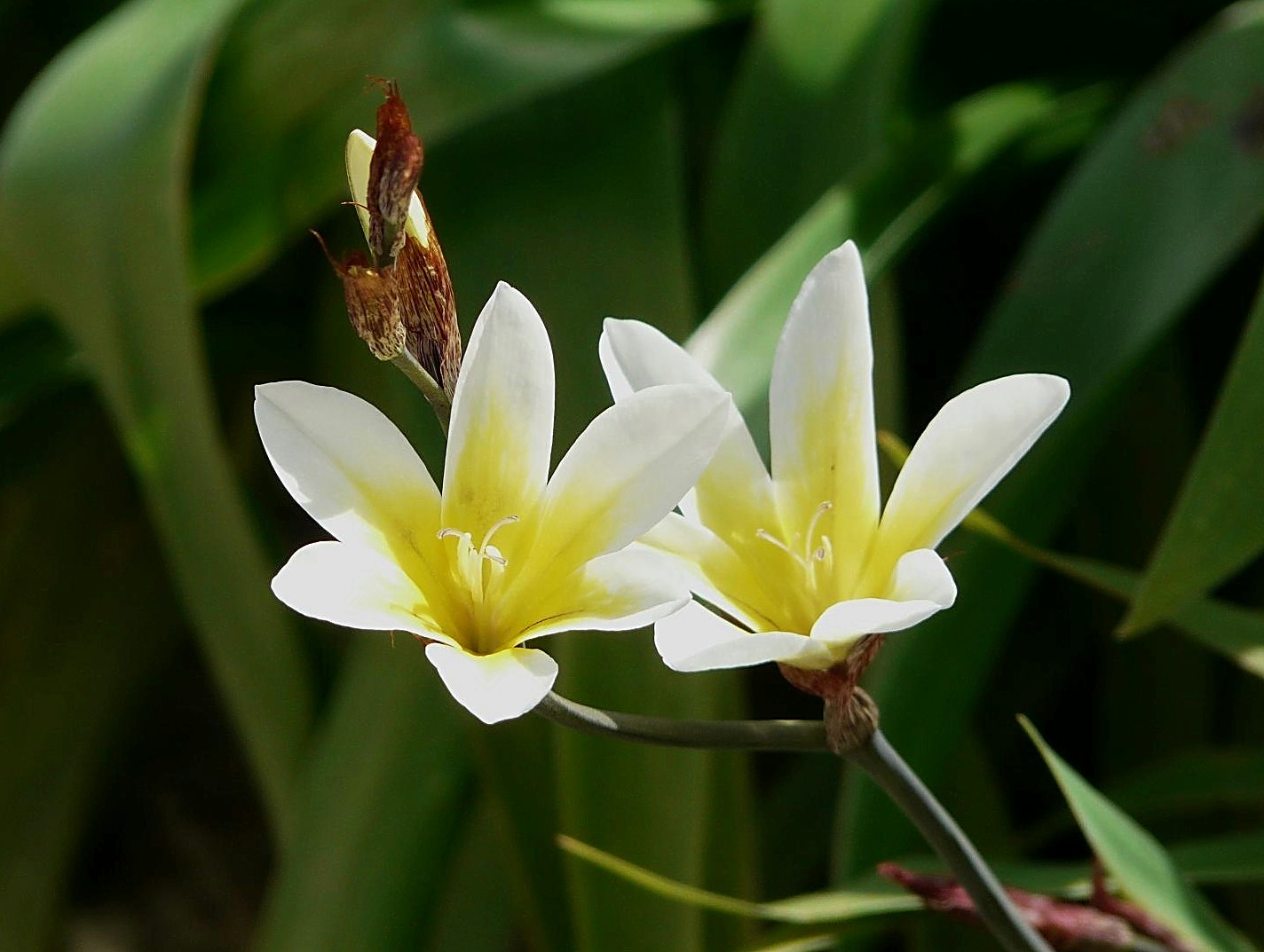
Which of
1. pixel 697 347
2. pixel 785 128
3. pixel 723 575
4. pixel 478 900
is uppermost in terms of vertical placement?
pixel 785 128

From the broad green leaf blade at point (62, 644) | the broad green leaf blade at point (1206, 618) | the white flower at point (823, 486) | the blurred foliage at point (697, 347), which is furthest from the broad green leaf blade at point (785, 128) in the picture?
the broad green leaf blade at point (62, 644)

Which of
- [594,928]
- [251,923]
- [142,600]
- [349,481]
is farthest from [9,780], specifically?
[349,481]

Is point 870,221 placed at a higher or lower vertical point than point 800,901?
higher

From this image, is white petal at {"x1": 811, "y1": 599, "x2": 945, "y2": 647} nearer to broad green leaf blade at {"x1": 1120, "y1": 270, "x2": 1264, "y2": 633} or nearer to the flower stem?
the flower stem

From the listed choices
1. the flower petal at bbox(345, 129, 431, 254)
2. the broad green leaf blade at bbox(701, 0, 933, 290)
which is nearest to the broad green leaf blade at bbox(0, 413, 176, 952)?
the broad green leaf blade at bbox(701, 0, 933, 290)

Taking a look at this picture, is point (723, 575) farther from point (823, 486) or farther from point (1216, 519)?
point (1216, 519)

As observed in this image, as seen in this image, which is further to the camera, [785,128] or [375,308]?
[785,128]

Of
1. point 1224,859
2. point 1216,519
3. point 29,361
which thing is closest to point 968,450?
point 1216,519
